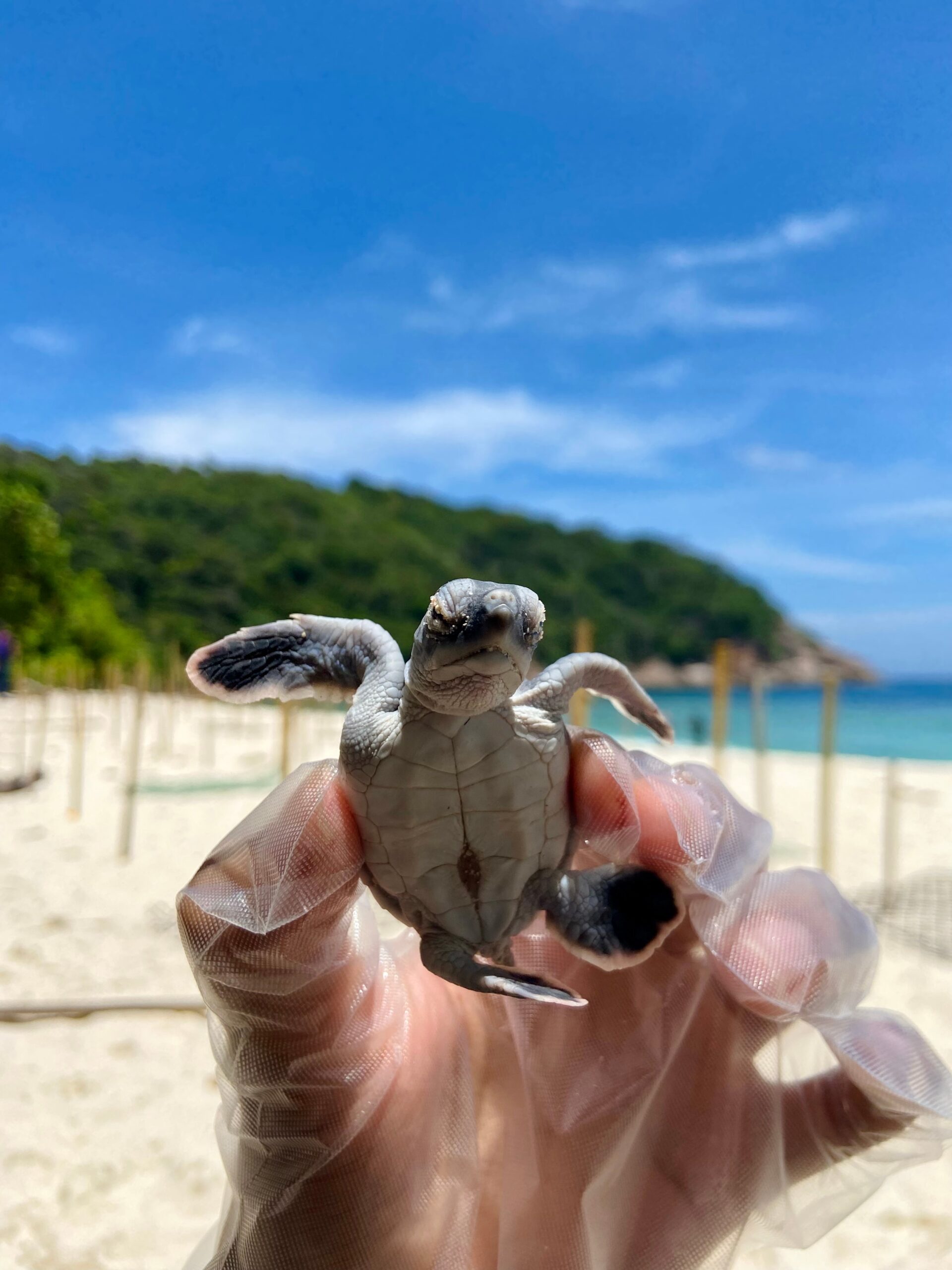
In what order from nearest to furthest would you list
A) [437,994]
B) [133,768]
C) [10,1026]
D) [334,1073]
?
[334,1073], [437,994], [10,1026], [133,768]

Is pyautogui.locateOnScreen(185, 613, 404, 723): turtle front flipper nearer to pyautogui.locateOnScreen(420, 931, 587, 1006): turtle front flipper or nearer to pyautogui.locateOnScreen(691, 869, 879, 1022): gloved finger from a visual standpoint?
pyautogui.locateOnScreen(420, 931, 587, 1006): turtle front flipper

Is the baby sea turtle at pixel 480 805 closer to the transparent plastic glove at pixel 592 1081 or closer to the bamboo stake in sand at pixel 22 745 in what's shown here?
the transparent plastic glove at pixel 592 1081

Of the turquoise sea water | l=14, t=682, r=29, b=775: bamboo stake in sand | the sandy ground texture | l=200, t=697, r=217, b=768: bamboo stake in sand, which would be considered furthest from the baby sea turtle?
l=200, t=697, r=217, b=768: bamboo stake in sand

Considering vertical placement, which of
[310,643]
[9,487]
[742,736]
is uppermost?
[9,487]

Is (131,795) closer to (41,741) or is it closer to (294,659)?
(41,741)

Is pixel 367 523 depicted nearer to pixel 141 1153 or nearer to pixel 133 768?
pixel 133 768

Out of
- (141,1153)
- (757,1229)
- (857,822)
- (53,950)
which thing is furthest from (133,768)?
(857,822)

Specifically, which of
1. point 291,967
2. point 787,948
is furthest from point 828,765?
point 291,967

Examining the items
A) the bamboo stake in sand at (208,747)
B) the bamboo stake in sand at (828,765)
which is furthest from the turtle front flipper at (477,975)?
the bamboo stake in sand at (208,747)
